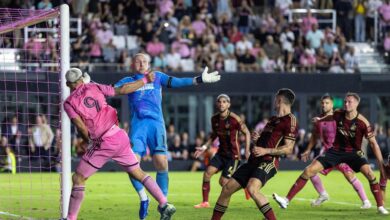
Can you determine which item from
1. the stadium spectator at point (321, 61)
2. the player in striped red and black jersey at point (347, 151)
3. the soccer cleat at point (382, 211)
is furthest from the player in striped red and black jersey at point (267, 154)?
the stadium spectator at point (321, 61)

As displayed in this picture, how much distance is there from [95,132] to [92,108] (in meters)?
0.32

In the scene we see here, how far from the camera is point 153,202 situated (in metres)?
20.1

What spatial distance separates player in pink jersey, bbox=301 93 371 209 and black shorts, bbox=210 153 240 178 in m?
1.31

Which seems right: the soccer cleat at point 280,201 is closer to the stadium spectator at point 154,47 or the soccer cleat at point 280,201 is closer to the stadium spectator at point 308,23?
the stadium spectator at point 154,47

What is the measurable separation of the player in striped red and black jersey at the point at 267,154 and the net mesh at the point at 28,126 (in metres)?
3.78

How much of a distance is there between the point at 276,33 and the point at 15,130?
10.0 meters

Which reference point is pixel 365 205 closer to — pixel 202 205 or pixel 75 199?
pixel 202 205

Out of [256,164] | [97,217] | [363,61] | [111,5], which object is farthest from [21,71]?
[256,164]

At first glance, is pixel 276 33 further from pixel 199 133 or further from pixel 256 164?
pixel 256 164

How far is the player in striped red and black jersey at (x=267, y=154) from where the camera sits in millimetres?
13695

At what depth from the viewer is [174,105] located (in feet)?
127

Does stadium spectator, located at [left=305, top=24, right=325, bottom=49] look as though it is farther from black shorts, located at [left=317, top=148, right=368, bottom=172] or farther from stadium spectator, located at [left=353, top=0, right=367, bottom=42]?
black shorts, located at [left=317, top=148, right=368, bottom=172]

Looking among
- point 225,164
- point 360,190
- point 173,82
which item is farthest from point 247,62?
point 173,82

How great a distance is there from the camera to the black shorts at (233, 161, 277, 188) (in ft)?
45.2
